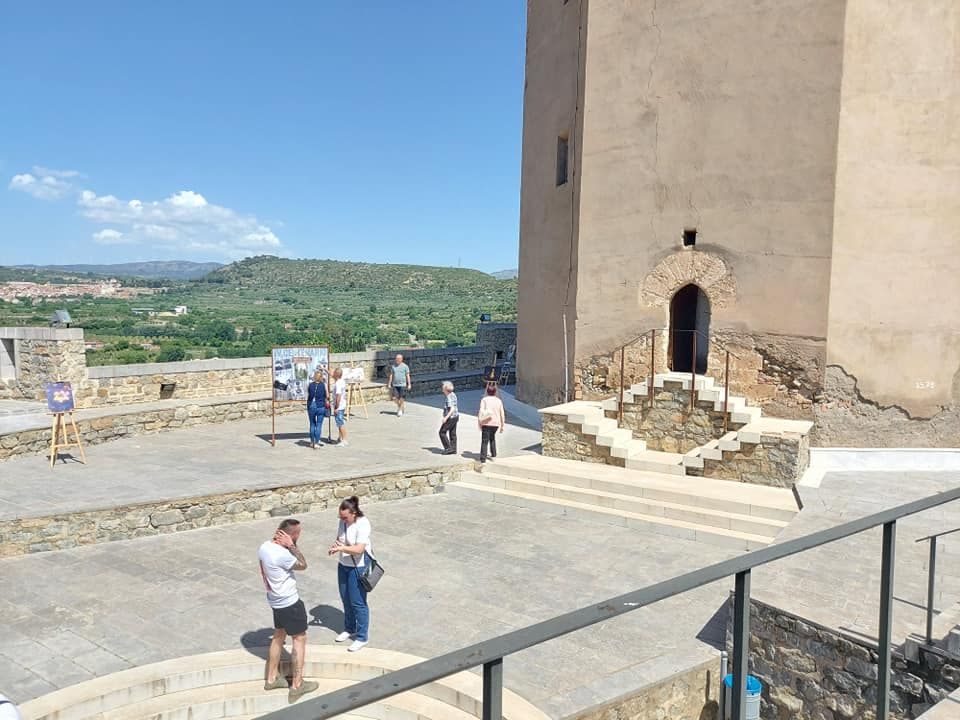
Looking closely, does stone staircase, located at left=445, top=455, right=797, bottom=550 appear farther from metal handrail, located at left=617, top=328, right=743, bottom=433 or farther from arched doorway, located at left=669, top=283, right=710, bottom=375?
arched doorway, located at left=669, top=283, right=710, bottom=375

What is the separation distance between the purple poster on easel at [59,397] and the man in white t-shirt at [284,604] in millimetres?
7718

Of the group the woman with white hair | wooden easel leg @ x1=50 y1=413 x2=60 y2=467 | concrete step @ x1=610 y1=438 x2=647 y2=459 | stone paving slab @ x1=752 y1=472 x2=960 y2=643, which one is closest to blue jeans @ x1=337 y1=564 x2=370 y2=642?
stone paving slab @ x1=752 y1=472 x2=960 y2=643

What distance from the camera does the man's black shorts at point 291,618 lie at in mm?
5773

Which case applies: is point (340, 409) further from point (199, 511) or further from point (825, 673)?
point (825, 673)

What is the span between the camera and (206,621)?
6891 mm

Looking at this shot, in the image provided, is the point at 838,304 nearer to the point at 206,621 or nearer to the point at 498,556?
the point at 498,556

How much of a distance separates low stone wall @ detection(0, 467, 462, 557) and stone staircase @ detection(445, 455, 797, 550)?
952mm

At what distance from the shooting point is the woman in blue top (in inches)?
521

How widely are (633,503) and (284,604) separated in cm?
608

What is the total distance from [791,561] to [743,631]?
19.9ft

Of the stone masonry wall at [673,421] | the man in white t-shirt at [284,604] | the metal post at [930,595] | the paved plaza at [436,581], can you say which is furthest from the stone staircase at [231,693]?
the stone masonry wall at [673,421]

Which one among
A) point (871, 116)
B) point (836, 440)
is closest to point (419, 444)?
point (836, 440)

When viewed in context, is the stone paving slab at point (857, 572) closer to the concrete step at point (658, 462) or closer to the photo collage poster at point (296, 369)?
the concrete step at point (658, 462)

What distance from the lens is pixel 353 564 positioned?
6.30 meters
